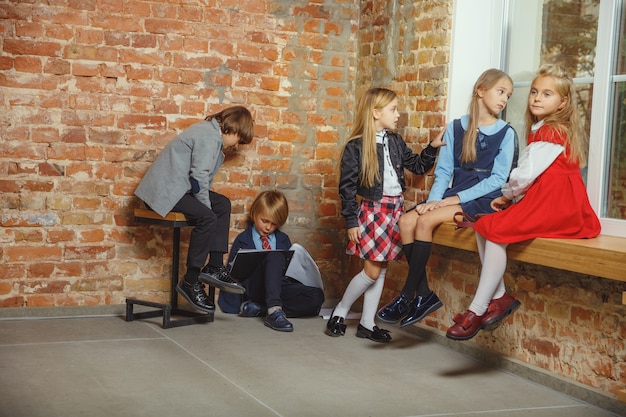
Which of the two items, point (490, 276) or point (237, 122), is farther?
point (237, 122)

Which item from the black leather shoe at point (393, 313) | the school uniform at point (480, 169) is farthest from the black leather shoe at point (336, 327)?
the school uniform at point (480, 169)

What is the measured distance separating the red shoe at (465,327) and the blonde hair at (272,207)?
→ 5.87 feet

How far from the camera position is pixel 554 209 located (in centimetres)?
377

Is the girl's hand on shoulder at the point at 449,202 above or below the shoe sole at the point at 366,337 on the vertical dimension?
above

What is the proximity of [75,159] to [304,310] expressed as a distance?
167 centimetres

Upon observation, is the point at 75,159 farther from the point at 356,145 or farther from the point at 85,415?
the point at 85,415

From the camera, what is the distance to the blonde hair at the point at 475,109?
432 centimetres

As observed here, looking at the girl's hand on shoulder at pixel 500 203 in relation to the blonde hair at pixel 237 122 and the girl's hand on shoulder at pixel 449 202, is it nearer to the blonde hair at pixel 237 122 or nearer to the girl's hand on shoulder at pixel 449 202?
the girl's hand on shoulder at pixel 449 202

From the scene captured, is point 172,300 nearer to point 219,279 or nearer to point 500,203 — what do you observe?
point 219,279

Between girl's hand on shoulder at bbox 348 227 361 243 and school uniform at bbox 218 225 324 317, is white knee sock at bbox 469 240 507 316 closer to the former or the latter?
girl's hand on shoulder at bbox 348 227 361 243

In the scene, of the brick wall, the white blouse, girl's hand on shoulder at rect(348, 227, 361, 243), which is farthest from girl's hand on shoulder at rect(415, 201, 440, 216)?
the brick wall

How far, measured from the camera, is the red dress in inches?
148

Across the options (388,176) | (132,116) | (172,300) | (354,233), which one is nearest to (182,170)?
(132,116)

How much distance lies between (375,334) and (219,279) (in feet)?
3.15
